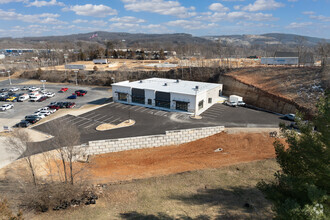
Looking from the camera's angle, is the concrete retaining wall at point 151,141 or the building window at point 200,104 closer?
the concrete retaining wall at point 151,141

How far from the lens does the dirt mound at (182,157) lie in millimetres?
22941

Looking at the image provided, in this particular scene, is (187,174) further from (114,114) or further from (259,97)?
(259,97)

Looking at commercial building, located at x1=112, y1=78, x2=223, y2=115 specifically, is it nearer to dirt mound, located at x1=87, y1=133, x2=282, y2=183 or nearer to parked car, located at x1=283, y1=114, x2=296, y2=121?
dirt mound, located at x1=87, y1=133, x2=282, y2=183

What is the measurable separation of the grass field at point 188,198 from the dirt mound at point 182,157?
180cm

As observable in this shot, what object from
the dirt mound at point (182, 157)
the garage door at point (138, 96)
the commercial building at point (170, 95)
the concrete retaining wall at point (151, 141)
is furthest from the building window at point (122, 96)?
the dirt mound at point (182, 157)

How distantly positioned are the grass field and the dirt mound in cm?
180

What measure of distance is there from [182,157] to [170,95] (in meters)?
15.6

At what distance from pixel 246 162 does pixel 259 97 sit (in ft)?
80.0

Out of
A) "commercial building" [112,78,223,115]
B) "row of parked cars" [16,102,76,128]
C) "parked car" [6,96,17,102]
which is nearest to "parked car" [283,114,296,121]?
"commercial building" [112,78,223,115]

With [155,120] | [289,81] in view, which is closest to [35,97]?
[155,120]

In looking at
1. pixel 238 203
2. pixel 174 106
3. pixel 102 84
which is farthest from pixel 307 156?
pixel 102 84

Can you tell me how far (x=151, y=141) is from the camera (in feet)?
97.6

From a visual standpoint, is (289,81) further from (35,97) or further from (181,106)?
(35,97)

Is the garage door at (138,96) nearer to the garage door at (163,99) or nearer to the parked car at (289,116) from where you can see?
the garage door at (163,99)
